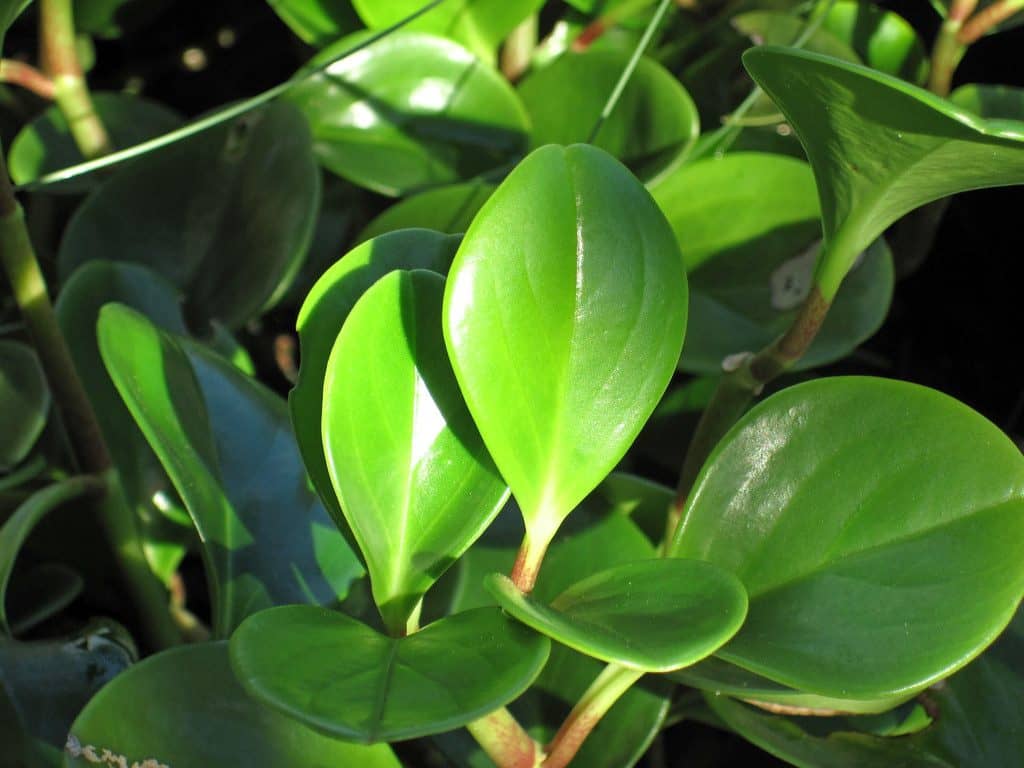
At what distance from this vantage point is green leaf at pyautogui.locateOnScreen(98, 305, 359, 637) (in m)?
0.43

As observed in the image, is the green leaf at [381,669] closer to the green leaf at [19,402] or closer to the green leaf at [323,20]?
the green leaf at [19,402]

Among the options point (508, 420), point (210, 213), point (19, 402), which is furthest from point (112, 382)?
point (508, 420)

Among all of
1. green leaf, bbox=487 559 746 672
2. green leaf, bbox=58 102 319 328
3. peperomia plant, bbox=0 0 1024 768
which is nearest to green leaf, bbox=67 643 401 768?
peperomia plant, bbox=0 0 1024 768

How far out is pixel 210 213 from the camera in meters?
0.67

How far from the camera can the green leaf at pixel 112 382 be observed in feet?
1.76

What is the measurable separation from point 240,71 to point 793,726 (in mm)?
708

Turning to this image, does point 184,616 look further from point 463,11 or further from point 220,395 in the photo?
point 463,11

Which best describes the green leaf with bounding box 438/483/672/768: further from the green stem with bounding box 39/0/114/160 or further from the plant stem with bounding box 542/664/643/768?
the green stem with bounding box 39/0/114/160

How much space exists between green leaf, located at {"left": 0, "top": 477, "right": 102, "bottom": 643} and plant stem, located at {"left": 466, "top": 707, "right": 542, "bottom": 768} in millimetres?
220

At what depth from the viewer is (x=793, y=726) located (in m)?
0.47

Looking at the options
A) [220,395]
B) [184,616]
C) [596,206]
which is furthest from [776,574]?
[184,616]

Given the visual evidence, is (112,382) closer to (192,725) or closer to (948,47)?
(192,725)

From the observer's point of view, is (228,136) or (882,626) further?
(228,136)

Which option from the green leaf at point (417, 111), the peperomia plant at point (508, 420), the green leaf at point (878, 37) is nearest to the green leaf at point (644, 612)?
the peperomia plant at point (508, 420)
